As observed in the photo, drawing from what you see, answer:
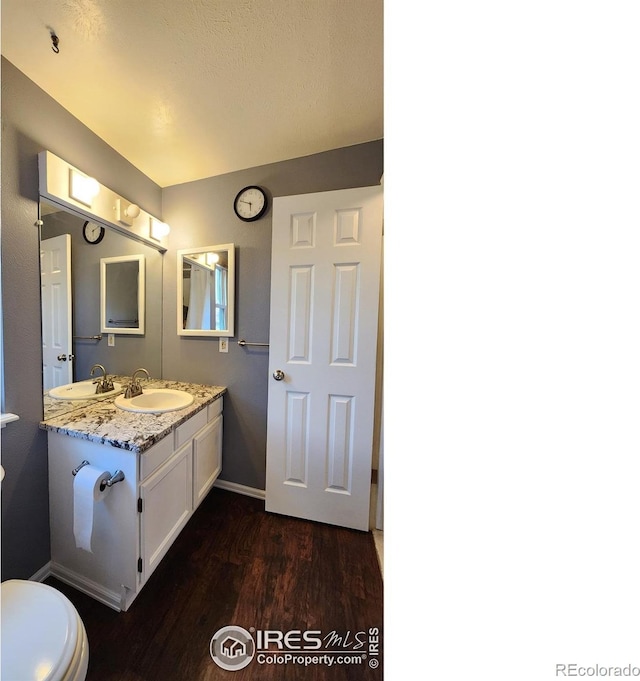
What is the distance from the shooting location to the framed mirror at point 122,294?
146cm

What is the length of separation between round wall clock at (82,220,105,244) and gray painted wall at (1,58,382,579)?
264 mm

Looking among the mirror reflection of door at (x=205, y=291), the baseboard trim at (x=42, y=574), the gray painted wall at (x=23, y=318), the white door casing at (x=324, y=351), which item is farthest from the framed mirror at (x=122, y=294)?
the baseboard trim at (x=42, y=574)

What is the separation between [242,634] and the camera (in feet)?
3.09

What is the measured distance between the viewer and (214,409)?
1.57m

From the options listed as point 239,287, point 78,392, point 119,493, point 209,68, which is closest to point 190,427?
point 119,493

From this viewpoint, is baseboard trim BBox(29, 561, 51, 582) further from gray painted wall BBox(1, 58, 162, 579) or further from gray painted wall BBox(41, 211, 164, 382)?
gray painted wall BBox(41, 211, 164, 382)

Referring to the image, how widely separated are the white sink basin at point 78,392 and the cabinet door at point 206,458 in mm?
628

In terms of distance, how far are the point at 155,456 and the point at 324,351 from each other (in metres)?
0.95

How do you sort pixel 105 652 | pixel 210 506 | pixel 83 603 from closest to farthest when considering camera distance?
pixel 105 652 < pixel 83 603 < pixel 210 506

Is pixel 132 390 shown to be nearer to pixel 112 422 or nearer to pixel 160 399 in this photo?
pixel 160 399
